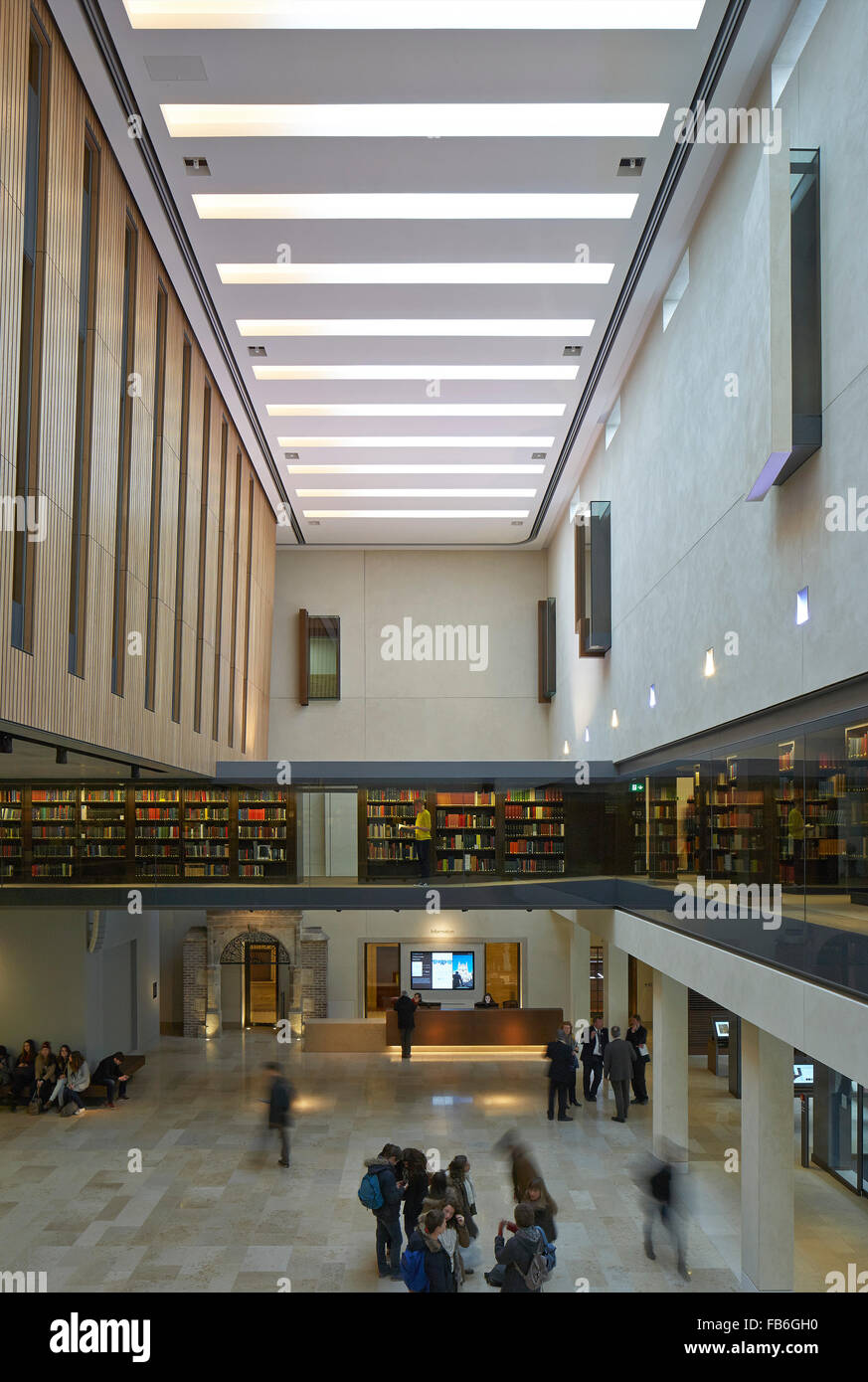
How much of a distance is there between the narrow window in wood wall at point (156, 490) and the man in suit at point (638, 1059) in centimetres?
840

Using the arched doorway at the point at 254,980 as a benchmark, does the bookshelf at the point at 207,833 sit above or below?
above

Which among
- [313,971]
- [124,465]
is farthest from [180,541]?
[313,971]

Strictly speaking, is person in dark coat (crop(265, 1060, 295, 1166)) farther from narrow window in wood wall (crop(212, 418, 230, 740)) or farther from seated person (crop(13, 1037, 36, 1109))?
narrow window in wood wall (crop(212, 418, 230, 740))

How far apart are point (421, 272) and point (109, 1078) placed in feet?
37.8

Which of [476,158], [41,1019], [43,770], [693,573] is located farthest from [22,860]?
[476,158]

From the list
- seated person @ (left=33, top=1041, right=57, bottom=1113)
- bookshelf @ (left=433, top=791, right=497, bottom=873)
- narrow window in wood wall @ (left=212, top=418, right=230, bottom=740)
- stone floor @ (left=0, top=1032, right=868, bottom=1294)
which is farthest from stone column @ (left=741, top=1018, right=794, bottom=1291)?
seated person @ (left=33, top=1041, right=57, bottom=1113)

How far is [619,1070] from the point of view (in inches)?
547

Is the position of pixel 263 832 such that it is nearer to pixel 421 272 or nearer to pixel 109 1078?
pixel 109 1078

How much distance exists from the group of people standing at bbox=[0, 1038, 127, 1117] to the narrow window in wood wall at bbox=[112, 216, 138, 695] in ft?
22.9

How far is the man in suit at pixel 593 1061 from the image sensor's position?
49.7ft

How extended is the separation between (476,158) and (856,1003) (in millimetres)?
8017

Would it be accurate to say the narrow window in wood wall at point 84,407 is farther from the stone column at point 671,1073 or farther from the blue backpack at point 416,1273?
the stone column at point 671,1073

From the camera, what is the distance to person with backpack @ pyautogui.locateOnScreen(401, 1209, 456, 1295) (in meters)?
7.44

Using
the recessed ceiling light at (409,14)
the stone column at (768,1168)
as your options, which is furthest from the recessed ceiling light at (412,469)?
the stone column at (768,1168)
